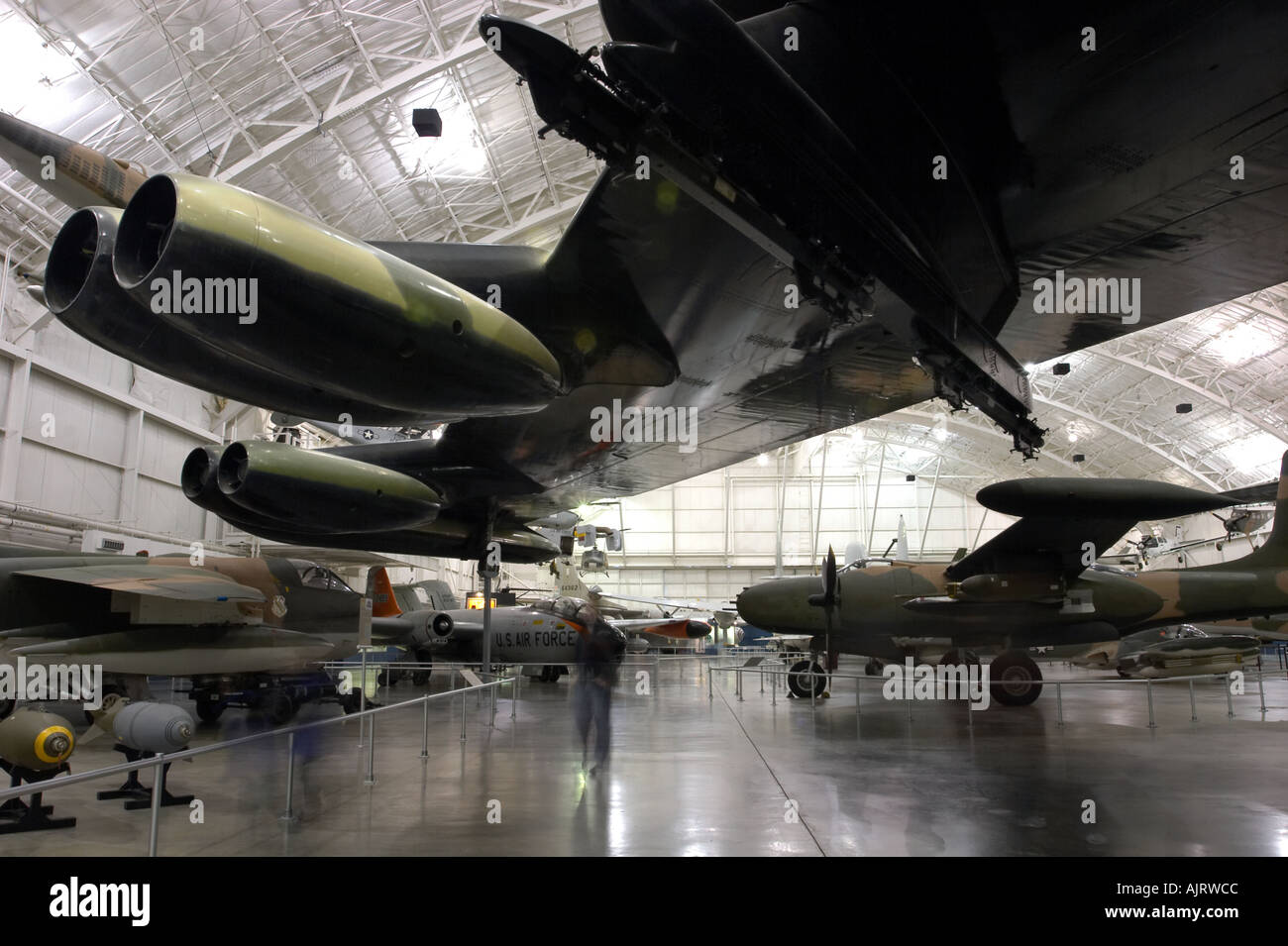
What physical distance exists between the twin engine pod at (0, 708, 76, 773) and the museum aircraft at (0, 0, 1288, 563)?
2.85m

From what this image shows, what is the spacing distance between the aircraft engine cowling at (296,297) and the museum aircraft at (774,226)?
0.04 ft

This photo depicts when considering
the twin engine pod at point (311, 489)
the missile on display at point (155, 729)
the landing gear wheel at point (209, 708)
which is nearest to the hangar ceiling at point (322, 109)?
the twin engine pod at point (311, 489)

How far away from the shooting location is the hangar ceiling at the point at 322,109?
14570 mm

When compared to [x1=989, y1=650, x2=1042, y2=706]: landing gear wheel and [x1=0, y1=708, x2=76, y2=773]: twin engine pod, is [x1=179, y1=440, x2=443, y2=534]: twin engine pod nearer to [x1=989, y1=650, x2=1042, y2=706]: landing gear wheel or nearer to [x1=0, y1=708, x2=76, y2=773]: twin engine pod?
[x1=0, y1=708, x2=76, y2=773]: twin engine pod

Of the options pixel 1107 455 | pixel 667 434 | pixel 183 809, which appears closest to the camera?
pixel 183 809

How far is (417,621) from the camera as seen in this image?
17000 millimetres

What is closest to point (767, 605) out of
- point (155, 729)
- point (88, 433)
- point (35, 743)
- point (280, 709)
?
point (280, 709)

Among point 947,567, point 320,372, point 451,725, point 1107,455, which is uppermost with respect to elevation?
point 1107,455

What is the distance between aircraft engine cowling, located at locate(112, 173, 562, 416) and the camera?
2.68 meters

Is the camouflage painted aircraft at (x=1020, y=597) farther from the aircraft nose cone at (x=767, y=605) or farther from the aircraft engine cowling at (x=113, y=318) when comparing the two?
the aircraft engine cowling at (x=113, y=318)

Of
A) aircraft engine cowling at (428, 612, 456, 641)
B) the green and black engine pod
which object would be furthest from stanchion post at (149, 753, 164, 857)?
aircraft engine cowling at (428, 612, 456, 641)

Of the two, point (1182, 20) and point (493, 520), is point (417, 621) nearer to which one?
point (493, 520)
